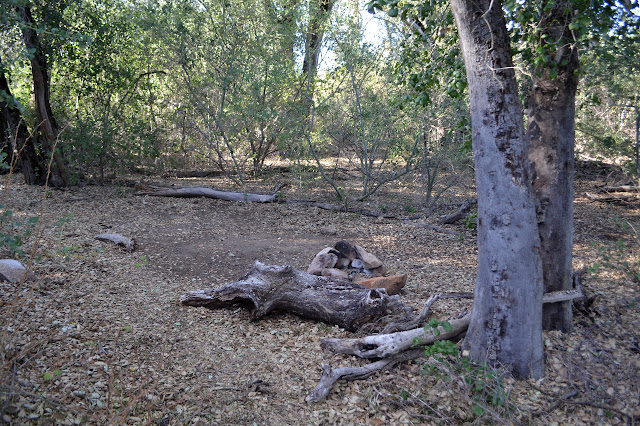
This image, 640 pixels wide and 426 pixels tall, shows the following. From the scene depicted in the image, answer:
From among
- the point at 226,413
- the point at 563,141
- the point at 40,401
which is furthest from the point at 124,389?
the point at 563,141

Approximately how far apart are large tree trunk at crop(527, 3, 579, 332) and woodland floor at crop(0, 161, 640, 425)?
61 centimetres

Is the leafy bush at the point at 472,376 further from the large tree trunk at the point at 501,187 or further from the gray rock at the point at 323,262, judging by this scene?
the gray rock at the point at 323,262

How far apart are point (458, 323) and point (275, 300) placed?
169cm

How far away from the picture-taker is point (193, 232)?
784 centimetres

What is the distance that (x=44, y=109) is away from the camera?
922 centimetres

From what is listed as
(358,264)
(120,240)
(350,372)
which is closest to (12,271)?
(120,240)

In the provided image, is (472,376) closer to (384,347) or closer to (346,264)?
(384,347)

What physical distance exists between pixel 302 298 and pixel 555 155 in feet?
8.31

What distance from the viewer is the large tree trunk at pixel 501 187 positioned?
10.6ft

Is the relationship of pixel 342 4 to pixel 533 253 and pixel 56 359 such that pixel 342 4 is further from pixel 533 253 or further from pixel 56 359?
pixel 56 359

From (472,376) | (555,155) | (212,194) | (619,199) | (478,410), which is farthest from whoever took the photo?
(619,199)

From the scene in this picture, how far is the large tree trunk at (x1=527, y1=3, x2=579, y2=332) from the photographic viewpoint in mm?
3803

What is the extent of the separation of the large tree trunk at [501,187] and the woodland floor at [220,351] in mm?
510

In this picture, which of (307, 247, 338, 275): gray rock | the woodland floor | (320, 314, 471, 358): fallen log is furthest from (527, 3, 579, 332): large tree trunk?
(307, 247, 338, 275): gray rock
